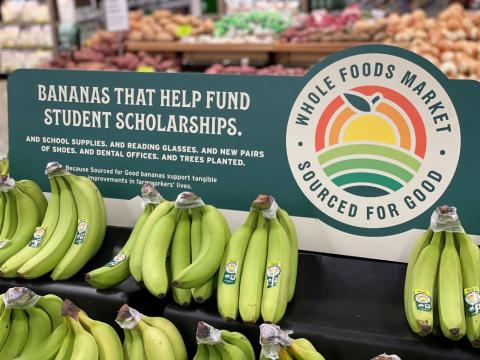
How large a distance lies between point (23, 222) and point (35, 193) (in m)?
0.13

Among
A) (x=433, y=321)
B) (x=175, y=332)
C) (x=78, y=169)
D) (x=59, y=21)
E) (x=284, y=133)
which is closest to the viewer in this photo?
(x=433, y=321)

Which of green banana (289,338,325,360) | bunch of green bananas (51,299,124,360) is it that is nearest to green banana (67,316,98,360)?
bunch of green bananas (51,299,124,360)

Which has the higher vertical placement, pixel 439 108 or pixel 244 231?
pixel 439 108

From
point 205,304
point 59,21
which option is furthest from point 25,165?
point 59,21

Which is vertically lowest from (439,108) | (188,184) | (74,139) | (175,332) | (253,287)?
(175,332)

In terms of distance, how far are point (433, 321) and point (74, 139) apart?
4.11 feet

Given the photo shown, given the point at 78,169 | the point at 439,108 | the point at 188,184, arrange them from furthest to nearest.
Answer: the point at 78,169 < the point at 188,184 < the point at 439,108

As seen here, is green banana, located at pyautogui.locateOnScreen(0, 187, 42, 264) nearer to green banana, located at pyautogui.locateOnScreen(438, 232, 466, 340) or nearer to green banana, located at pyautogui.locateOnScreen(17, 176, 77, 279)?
green banana, located at pyautogui.locateOnScreen(17, 176, 77, 279)

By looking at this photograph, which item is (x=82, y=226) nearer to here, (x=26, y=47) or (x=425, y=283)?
(x=425, y=283)

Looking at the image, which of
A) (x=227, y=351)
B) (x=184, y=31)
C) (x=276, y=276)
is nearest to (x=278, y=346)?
(x=227, y=351)

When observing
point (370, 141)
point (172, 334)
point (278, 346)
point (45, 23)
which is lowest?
point (172, 334)

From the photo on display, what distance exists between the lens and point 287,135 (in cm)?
167

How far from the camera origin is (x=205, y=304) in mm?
1495

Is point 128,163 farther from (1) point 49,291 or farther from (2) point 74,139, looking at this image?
(1) point 49,291
